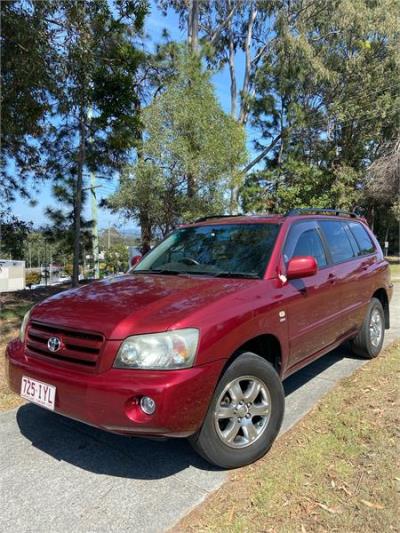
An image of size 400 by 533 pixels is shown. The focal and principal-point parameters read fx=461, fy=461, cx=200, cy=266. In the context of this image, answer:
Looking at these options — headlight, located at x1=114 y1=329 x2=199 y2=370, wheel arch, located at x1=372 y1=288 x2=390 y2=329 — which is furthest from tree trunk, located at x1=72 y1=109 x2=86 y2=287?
headlight, located at x1=114 y1=329 x2=199 y2=370

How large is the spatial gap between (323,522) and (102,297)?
6.62 ft

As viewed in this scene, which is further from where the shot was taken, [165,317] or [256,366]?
[256,366]

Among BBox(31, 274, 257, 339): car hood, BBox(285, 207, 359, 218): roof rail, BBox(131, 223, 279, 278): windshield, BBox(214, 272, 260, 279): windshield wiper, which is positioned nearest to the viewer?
BBox(31, 274, 257, 339): car hood

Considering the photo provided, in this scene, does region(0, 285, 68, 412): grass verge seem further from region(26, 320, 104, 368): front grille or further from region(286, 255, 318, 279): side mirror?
region(286, 255, 318, 279): side mirror

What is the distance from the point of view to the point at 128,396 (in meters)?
2.68

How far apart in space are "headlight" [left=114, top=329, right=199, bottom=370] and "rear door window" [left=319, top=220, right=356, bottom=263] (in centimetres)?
249

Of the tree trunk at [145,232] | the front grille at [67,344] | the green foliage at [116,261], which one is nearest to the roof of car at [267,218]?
the front grille at [67,344]

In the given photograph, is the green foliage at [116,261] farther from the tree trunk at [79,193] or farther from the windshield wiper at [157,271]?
the windshield wiper at [157,271]

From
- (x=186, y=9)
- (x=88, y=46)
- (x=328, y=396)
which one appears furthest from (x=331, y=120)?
(x=328, y=396)

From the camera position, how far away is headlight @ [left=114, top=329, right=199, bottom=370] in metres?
2.75

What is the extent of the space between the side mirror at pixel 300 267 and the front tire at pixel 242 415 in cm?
79

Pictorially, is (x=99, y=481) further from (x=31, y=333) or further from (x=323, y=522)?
(x=323, y=522)

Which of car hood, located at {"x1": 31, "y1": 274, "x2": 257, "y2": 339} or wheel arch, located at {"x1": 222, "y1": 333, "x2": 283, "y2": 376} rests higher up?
car hood, located at {"x1": 31, "y1": 274, "x2": 257, "y2": 339}

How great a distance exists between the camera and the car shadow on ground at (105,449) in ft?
10.3
